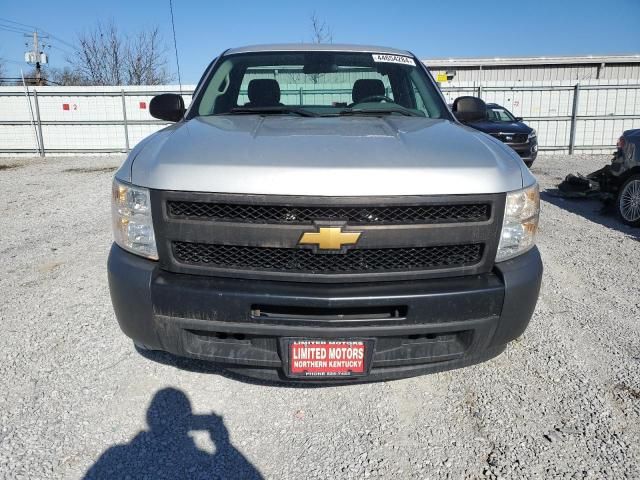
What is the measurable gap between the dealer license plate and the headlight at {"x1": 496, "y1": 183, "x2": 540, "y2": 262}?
776 mm

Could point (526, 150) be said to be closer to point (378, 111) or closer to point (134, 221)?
point (378, 111)

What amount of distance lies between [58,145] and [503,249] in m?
17.5

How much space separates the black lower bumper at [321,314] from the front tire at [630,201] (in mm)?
5439

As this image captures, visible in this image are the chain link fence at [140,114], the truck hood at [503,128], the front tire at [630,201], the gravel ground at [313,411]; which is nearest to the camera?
the gravel ground at [313,411]

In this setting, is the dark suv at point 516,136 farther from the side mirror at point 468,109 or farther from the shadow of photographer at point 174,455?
the shadow of photographer at point 174,455

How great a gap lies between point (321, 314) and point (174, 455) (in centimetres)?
93

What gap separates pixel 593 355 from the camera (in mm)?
3113

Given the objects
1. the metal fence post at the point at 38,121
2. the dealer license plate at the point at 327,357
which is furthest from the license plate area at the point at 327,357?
the metal fence post at the point at 38,121

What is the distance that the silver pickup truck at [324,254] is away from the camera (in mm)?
2068

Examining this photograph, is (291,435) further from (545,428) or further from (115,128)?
(115,128)

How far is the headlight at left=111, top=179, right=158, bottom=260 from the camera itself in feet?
7.22

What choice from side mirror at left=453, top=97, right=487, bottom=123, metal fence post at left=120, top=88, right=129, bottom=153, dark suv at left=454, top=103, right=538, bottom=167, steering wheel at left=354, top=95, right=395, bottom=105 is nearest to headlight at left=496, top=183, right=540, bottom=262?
side mirror at left=453, top=97, right=487, bottom=123

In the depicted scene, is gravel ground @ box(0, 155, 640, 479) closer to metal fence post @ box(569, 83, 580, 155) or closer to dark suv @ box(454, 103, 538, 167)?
dark suv @ box(454, 103, 538, 167)

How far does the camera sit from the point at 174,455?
2.23 meters
